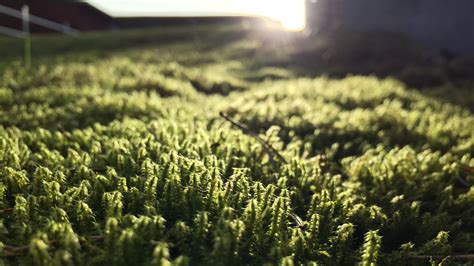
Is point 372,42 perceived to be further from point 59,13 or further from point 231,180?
point 59,13

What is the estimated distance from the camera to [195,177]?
7.28ft

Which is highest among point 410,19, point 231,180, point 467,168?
point 410,19

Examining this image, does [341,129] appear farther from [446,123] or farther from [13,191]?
[13,191]

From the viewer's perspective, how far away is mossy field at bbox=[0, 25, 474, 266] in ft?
5.85

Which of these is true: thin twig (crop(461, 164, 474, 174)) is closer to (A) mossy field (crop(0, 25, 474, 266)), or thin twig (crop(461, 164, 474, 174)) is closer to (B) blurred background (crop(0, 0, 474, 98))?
(A) mossy field (crop(0, 25, 474, 266))

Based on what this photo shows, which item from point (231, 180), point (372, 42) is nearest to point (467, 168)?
point (231, 180)

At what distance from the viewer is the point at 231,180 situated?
226 centimetres

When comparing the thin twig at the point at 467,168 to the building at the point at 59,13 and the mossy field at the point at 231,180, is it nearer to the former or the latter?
the mossy field at the point at 231,180

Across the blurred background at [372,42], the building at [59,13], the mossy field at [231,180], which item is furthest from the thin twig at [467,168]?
the building at [59,13]

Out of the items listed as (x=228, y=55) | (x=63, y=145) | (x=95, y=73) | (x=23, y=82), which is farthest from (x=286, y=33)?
(x=63, y=145)

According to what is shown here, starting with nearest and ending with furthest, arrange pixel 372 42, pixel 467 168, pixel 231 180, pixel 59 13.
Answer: pixel 231 180 < pixel 467 168 < pixel 372 42 < pixel 59 13

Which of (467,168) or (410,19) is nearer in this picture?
(467,168)

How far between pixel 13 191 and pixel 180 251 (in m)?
0.99

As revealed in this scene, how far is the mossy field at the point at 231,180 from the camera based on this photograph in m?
1.78
